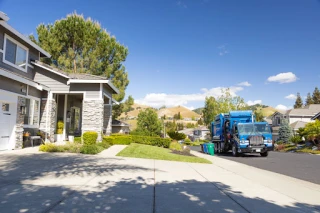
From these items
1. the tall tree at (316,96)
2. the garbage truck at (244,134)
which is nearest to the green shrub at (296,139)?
the garbage truck at (244,134)

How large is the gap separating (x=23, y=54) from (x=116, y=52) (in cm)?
1223

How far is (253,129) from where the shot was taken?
18109 mm

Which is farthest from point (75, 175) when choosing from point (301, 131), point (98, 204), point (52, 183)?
point (301, 131)

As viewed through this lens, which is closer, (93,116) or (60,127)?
(93,116)

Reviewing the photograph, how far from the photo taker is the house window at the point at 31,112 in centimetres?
1496

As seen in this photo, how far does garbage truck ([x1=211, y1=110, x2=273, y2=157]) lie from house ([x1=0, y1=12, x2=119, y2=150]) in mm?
10348

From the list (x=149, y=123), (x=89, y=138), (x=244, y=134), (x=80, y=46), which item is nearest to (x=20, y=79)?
(x=89, y=138)

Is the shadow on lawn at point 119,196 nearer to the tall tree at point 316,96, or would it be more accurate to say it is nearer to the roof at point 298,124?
the roof at point 298,124

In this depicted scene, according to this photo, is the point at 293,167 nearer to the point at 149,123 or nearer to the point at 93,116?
the point at 93,116

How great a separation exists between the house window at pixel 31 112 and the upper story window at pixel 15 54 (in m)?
2.29

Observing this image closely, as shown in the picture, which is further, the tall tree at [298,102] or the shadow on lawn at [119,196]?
the tall tree at [298,102]

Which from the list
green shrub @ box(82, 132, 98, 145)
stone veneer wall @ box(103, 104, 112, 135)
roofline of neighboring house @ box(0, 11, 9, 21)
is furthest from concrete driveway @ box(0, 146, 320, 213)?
stone veneer wall @ box(103, 104, 112, 135)

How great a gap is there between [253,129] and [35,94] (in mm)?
15930

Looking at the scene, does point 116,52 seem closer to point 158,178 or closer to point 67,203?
point 158,178
